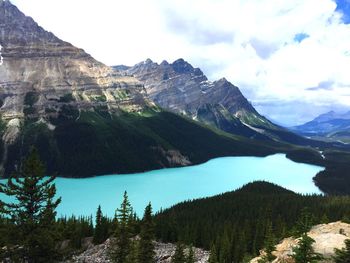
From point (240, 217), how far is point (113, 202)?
279 feet

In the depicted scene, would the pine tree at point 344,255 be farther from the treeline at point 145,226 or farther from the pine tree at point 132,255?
the pine tree at point 132,255

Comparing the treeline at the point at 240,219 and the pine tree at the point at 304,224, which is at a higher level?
the pine tree at the point at 304,224

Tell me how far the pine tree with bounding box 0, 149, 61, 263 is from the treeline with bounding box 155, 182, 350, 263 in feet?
83.8

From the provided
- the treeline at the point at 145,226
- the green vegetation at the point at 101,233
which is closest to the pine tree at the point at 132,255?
the treeline at the point at 145,226

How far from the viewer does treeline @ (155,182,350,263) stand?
80.2 metres

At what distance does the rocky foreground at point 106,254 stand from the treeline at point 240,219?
2730 mm

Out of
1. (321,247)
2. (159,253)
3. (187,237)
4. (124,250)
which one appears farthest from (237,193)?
(321,247)

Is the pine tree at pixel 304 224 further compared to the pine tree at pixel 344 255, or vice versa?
the pine tree at pixel 304 224

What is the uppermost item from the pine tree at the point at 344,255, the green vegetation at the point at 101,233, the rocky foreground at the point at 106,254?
the pine tree at the point at 344,255

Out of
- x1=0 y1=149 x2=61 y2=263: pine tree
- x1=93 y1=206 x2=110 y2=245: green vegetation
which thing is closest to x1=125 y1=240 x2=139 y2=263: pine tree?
x1=0 y1=149 x2=61 y2=263: pine tree

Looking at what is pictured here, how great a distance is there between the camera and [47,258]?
147 feet

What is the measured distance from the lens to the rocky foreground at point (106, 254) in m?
73.8

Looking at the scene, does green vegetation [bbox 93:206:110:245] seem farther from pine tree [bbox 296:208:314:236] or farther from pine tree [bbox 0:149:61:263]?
pine tree [bbox 296:208:314:236]

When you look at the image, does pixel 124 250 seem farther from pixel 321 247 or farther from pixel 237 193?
pixel 237 193
